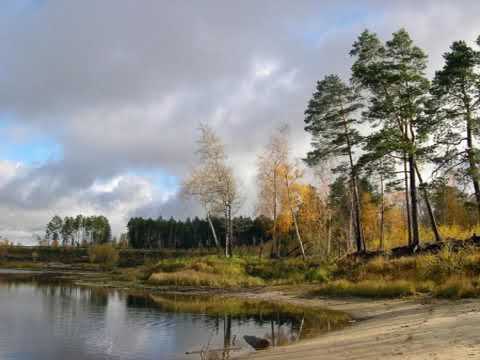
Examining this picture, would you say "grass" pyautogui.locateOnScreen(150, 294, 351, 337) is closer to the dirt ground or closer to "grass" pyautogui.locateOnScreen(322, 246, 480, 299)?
the dirt ground

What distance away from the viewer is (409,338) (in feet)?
42.5

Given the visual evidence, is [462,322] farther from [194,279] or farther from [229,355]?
[194,279]

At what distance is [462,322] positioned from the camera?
14312 mm

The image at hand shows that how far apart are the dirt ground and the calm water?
2.48 meters

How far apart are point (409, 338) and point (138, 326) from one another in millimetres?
12779

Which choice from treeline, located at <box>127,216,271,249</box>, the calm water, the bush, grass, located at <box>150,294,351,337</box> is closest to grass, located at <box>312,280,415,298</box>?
grass, located at <box>150,294,351,337</box>

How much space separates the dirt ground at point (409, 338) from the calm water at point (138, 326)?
2.48m

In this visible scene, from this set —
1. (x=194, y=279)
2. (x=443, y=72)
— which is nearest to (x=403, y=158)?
(x=443, y=72)

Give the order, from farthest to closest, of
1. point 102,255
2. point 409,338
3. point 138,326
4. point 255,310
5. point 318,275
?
point 102,255, point 318,275, point 255,310, point 138,326, point 409,338

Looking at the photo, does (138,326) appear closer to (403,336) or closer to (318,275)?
(403,336)

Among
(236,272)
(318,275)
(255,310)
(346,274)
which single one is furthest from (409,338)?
(236,272)

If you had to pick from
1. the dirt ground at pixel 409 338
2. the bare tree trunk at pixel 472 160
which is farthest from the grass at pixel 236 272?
the dirt ground at pixel 409 338

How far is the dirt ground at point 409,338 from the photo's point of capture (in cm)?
1094

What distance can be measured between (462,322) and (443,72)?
2036 cm
